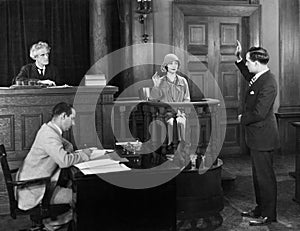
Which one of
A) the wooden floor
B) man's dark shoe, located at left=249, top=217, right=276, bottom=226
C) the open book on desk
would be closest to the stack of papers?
the open book on desk

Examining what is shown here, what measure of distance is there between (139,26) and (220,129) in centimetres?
224

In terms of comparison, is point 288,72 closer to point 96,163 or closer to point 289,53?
point 289,53

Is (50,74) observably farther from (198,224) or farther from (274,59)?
(274,59)

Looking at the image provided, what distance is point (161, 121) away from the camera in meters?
6.16

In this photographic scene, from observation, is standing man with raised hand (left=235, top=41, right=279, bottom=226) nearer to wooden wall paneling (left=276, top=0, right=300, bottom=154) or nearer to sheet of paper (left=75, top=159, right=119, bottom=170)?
sheet of paper (left=75, top=159, right=119, bottom=170)

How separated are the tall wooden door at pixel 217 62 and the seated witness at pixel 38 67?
109 inches

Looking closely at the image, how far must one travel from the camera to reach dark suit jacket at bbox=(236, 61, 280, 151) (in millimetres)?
Answer: 4414

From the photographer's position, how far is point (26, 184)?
3.60 m

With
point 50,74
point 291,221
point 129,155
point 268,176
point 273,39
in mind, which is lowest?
point 291,221

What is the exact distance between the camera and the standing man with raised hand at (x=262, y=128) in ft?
14.5

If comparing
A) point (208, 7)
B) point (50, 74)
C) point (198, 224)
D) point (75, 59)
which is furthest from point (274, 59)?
point (198, 224)

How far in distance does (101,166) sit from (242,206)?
229cm

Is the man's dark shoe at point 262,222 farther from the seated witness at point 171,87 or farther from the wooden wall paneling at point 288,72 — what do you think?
the wooden wall paneling at point 288,72

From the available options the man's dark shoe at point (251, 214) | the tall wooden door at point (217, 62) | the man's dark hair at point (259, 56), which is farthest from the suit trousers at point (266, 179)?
the tall wooden door at point (217, 62)
